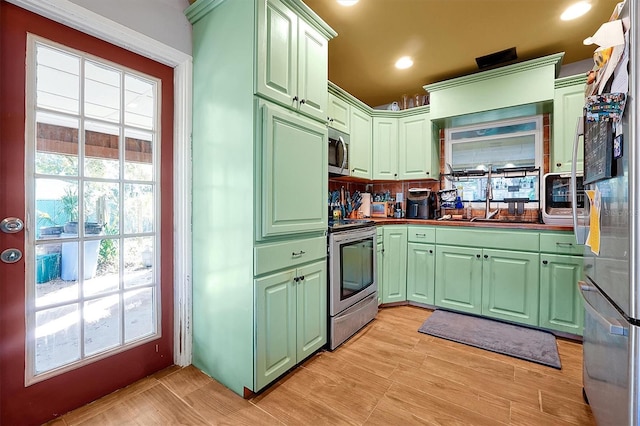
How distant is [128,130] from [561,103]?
3426 millimetres

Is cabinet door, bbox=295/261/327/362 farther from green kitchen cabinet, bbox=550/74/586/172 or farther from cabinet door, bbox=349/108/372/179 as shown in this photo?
green kitchen cabinet, bbox=550/74/586/172

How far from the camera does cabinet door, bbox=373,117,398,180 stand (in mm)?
3273

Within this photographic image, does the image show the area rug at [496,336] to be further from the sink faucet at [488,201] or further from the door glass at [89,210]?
the door glass at [89,210]

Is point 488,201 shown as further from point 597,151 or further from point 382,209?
point 597,151

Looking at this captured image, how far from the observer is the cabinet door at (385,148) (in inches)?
129

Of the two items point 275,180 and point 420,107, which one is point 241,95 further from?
point 420,107

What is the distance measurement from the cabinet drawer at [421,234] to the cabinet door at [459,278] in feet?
0.38

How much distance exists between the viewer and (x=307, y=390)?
5.46 feet

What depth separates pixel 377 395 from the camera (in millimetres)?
1620

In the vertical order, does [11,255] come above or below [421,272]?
above

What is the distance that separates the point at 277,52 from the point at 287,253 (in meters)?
1.18

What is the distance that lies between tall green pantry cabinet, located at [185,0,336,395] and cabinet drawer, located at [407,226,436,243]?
134 cm

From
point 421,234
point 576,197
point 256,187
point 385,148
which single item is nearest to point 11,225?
point 256,187

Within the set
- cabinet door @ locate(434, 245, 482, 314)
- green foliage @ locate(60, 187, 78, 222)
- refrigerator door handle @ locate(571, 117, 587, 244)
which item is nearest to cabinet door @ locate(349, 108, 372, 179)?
cabinet door @ locate(434, 245, 482, 314)
